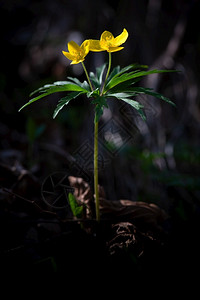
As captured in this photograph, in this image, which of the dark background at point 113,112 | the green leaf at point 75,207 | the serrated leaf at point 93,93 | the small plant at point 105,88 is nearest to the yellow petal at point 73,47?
the small plant at point 105,88

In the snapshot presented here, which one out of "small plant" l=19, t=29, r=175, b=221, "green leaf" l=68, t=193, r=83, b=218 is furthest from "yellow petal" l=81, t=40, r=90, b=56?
"green leaf" l=68, t=193, r=83, b=218

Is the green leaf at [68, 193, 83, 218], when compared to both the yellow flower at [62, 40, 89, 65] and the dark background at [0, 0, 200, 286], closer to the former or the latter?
the dark background at [0, 0, 200, 286]

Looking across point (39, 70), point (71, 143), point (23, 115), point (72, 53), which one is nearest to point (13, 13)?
point (39, 70)

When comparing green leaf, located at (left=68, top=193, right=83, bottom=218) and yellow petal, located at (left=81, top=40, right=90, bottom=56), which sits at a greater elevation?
yellow petal, located at (left=81, top=40, right=90, bottom=56)

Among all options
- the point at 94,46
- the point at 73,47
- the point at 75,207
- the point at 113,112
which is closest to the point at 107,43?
the point at 94,46

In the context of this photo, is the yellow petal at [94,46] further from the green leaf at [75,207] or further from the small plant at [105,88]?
the green leaf at [75,207]

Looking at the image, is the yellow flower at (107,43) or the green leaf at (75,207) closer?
the yellow flower at (107,43)

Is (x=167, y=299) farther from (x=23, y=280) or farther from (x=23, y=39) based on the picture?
(x=23, y=39)

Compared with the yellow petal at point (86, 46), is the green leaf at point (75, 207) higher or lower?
lower
